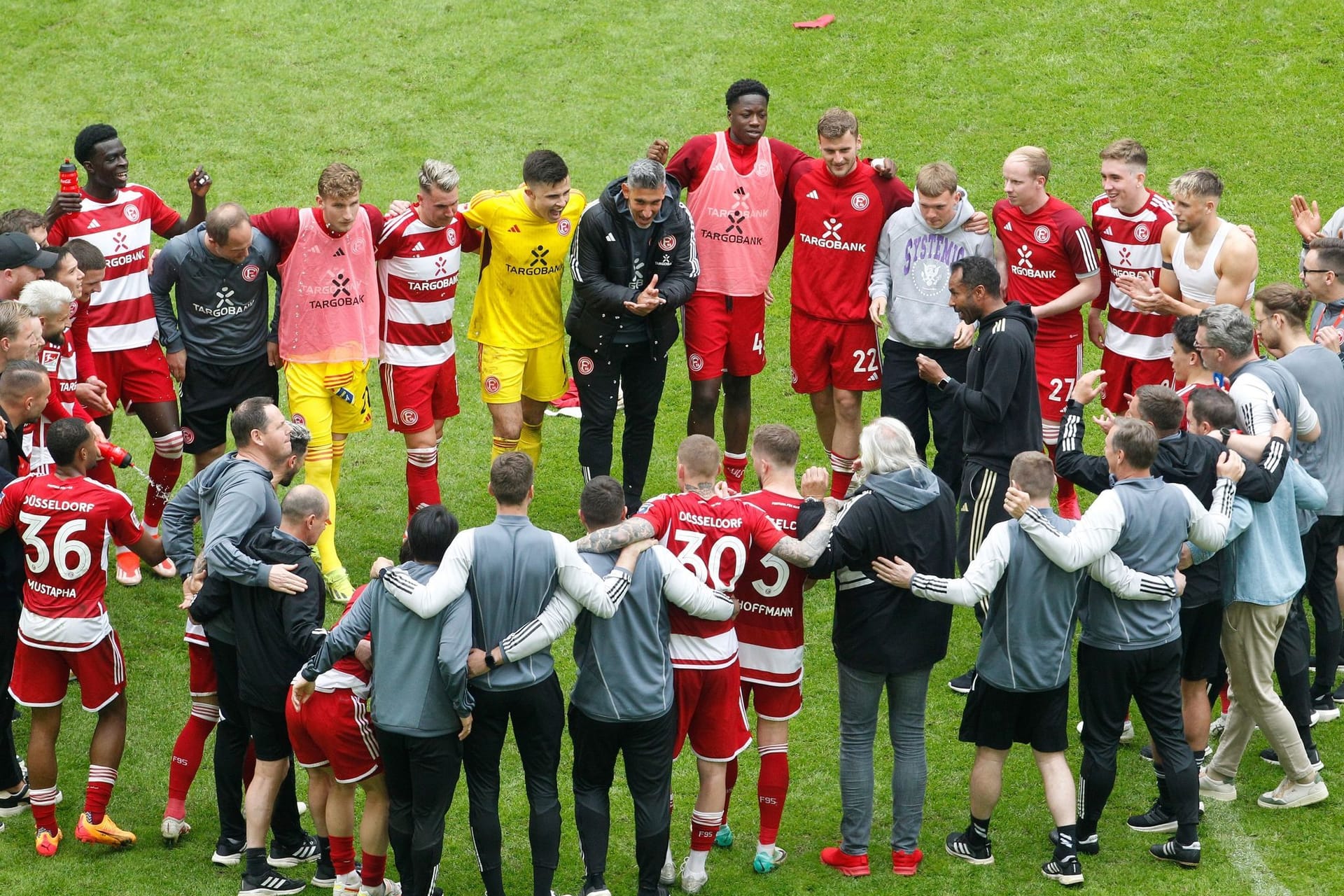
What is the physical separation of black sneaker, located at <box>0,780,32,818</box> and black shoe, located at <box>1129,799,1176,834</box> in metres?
5.70

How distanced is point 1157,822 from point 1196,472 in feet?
5.91

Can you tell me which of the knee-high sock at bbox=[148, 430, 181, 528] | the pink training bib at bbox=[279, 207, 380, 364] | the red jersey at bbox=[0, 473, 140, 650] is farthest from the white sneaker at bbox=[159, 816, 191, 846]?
the pink training bib at bbox=[279, 207, 380, 364]

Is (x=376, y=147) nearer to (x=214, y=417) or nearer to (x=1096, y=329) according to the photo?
(x=214, y=417)

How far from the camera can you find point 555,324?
10.1 meters

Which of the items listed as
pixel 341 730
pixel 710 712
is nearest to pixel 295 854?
pixel 341 730

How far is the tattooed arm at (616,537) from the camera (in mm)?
6438

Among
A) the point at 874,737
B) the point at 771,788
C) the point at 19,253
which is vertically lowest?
the point at 771,788

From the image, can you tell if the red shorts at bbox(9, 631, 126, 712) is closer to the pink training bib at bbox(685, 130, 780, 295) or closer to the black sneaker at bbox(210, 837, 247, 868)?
the black sneaker at bbox(210, 837, 247, 868)

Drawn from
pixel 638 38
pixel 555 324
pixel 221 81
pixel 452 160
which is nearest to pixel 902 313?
pixel 555 324

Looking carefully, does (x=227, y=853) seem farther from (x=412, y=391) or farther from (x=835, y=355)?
(x=835, y=355)

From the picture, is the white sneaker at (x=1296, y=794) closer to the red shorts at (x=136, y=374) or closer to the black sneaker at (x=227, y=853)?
the black sneaker at (x=227, y=853)

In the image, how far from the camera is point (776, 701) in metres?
7.07

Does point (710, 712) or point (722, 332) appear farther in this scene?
point (722, 332)

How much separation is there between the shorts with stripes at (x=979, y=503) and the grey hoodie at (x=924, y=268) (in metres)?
1.42
